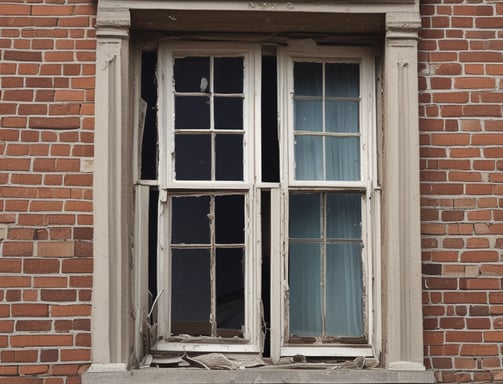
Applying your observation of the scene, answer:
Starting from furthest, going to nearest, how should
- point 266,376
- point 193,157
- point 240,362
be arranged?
point 193,157, point 240,362, point 266,376

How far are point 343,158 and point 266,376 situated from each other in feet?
4.91

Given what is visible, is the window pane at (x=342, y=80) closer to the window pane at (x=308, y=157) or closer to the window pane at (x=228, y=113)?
the window pane at (x=308, y=157)

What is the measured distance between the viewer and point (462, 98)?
570 centimetres

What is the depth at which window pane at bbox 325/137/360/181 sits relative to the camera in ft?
19.3

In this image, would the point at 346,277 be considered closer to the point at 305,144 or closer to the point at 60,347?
the point at 305,144

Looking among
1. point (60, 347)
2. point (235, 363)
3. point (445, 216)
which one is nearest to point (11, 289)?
point (60, 347)

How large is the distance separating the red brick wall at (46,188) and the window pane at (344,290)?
1.52 m

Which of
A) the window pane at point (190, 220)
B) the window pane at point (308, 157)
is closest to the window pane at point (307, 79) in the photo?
the window pane at point (308, 157)

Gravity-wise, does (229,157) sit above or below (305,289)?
above

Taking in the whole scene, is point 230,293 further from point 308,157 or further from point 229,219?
point 308,157

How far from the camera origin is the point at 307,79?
598 cm

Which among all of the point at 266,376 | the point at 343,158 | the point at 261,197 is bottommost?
the point at 266,376

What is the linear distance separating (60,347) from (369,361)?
74.4 inches

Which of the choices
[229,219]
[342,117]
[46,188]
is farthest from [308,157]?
[46,188]
